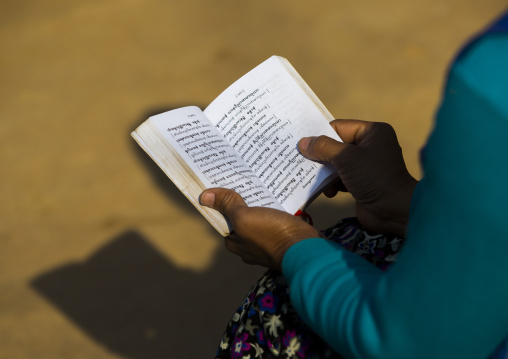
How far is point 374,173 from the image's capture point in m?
1.10

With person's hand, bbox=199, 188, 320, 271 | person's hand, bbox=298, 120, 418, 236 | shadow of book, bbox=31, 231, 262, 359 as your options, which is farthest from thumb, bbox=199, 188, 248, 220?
shadow of book, bbox=31, 231, 262, 359

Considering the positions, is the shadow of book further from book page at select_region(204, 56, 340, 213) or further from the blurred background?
book page at select_region(204, 56, 340, 213)

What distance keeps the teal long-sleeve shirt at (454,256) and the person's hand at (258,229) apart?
0.22 metres

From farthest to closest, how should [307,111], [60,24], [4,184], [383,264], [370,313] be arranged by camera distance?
[60,24], [4,184], [307,111], [383,264], [370,313]

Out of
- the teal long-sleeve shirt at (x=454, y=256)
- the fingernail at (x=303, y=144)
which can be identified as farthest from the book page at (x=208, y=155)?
the teal long-sleeve shirt at (x=454, y=256)

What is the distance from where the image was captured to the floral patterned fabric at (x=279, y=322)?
0.90 metres

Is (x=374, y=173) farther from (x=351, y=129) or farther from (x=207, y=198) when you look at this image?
(x=207, y=198)

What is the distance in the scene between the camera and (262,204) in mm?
1081

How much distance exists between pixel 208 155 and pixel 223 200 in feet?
0.35

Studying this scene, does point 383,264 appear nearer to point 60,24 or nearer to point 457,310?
point 457,310

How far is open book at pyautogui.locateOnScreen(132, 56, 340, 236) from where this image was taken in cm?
105

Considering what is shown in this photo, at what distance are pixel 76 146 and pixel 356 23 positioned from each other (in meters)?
1.42

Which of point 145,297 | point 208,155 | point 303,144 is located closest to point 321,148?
point 303,144

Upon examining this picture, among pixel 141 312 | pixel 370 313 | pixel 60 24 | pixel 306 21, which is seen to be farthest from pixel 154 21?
pixel 370 313
